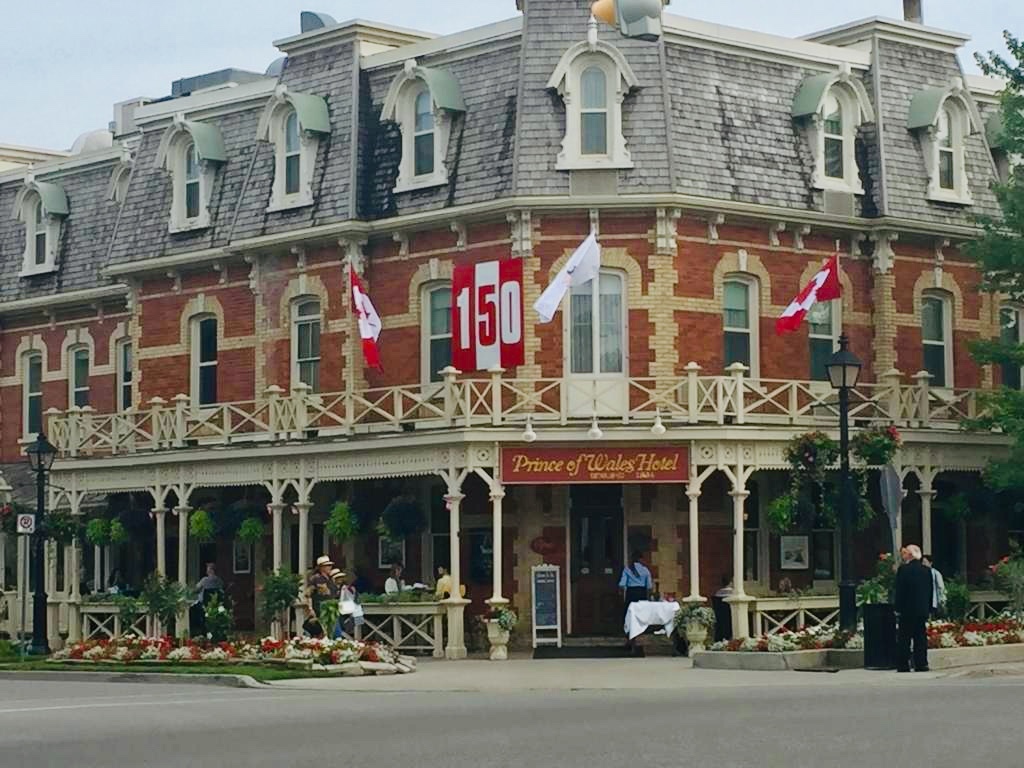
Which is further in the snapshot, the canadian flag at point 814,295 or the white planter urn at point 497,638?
the canadian flag at point 814,295

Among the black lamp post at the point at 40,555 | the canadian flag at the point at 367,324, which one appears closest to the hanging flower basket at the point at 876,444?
the canadian flag at the point at 367,324

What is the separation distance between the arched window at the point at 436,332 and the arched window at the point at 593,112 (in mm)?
3513

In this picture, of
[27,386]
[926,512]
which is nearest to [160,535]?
[27,386]

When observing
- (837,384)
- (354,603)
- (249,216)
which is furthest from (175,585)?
(837,384)

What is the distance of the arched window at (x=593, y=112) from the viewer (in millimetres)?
35938

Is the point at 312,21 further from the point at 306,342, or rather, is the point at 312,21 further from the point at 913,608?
the point at 913,608

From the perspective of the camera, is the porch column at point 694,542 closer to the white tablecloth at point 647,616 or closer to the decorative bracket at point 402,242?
the white tablecloth at point 647,616

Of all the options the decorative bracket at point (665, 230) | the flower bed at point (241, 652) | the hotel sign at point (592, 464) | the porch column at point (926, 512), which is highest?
the decorative bracket at point (665, 230)

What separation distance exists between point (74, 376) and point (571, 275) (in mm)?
15850

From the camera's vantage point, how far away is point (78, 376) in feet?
153

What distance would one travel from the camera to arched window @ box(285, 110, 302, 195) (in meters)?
39.4

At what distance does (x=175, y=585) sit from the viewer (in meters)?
36.5

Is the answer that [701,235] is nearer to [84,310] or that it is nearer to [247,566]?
[247,566]

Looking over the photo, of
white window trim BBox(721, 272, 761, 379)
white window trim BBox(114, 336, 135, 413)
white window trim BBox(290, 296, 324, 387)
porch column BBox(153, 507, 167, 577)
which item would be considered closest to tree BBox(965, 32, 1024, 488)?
white window trim BBox(721, 272, 761, 379)
